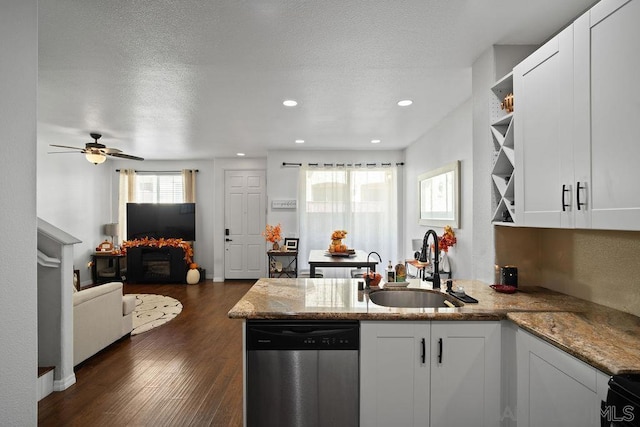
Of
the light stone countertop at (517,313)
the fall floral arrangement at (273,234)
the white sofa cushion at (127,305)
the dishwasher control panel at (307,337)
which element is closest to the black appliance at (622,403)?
the light stone countertop at (517,313)

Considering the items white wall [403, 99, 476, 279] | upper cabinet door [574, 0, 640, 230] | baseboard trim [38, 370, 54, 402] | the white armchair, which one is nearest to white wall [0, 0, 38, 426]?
baseboard trim [38, 370, 54, 402]

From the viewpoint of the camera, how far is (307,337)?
1.81m

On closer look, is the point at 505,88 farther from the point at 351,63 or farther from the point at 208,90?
the point at 208,90

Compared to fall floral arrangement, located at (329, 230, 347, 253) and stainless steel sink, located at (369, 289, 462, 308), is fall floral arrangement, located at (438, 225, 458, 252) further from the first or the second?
stainless steel sink, located at (369, 289, 462, 308)

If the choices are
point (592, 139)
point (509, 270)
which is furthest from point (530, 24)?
point (509, 270)

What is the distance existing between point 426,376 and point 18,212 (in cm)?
207

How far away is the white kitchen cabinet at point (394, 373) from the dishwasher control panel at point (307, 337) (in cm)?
7

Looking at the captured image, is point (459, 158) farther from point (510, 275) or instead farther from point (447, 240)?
point (510, 275)

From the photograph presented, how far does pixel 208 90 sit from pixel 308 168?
10.7 ft

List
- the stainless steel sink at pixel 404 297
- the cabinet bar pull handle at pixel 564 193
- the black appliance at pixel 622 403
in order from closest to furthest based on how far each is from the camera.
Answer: the black appliance at pixel 622 403 < the cabinet bar pull handle at pixel 564 193 < the stainless steel sink at pixel 404 297

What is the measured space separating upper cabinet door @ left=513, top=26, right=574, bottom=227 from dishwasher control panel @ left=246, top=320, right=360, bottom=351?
1.18 m

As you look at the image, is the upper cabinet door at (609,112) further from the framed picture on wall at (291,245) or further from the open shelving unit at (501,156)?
the framed picture on wall at (291,245)

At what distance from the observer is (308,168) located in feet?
21.4

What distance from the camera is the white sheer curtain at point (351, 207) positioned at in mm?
6508
